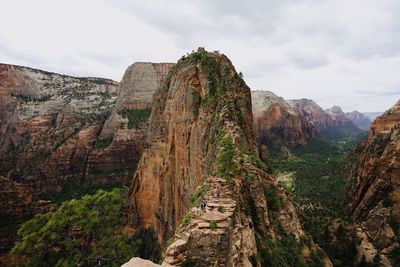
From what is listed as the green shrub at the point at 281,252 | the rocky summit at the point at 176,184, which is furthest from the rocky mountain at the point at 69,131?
the green shrub at the point at 281,252

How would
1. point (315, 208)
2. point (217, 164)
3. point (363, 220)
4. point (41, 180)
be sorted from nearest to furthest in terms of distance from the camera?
1. point (217, 164)
2. point (363, 220)
3. point (315, 208)
4. point (41, 180)

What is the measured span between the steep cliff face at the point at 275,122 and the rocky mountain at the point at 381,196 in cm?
7346

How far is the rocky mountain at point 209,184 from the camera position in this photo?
1443cm

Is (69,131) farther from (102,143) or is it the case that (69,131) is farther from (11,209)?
(11,209)

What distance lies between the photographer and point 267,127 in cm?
14175

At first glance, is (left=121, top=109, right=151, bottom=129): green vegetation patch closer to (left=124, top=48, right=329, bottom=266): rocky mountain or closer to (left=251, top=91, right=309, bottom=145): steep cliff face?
(left=124, top=48, right=329, bottom=266): rocky mountain

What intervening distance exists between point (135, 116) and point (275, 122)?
3088 inches

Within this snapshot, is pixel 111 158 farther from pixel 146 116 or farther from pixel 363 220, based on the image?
pixel 363 220

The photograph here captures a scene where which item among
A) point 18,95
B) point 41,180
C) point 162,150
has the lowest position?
point 41,180

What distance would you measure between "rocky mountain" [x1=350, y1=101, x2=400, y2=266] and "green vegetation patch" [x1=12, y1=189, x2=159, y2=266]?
117 ft

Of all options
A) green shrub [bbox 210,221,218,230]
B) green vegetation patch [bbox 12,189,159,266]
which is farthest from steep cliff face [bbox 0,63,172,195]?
green shrub [bbox 210,221,218,230]

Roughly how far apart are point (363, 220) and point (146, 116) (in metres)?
57.5

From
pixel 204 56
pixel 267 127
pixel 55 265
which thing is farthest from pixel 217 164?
pixel 267 127

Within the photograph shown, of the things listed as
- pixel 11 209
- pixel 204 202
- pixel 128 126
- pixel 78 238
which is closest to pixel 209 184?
pixel 204 202
